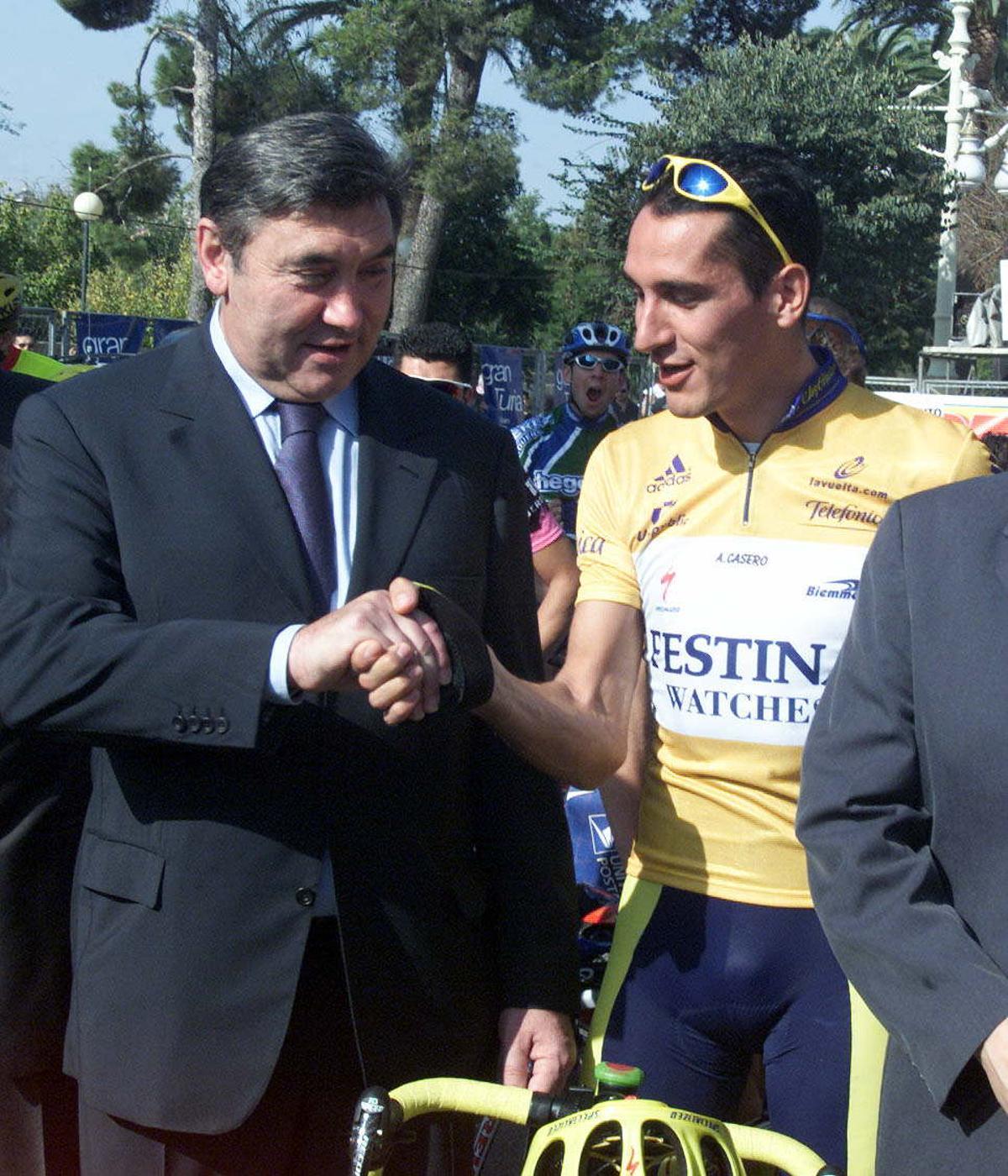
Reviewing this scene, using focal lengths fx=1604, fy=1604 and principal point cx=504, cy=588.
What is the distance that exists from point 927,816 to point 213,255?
131cm

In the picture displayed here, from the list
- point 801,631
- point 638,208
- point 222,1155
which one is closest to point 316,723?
point 222,1155

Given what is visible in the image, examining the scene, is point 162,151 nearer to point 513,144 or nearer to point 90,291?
point 90,291

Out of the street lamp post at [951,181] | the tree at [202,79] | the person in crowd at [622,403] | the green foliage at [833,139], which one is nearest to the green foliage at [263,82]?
the tree at [202,79]

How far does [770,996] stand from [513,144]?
94.9 feet

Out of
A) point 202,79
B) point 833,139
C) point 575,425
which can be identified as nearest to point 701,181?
point 575,425

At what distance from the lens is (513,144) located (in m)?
30.2

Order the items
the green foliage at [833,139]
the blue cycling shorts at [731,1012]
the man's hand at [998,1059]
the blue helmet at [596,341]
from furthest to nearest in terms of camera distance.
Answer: the green foliage at [833,139]
the blue helmet at [596,341]
the blue cycling shorts at [731,1012]
the man's hand at [998,1059]

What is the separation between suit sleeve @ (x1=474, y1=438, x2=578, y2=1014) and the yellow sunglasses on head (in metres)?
0.64

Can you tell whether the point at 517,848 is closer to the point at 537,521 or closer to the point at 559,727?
the point at 559,727

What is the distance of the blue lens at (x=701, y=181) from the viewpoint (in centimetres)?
276

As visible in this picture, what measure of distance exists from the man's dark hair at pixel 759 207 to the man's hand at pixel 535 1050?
1.27 meters

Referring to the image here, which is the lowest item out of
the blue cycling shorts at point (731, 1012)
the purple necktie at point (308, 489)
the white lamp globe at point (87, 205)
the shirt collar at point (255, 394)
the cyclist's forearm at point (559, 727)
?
the blue cycling shorts at point (731, 1012)

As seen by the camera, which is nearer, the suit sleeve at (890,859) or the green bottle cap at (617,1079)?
the suit sleeve at (890,859)

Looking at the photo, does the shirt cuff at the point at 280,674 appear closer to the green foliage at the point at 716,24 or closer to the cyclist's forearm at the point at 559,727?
the cyclist's forearm at the point at 559,727
